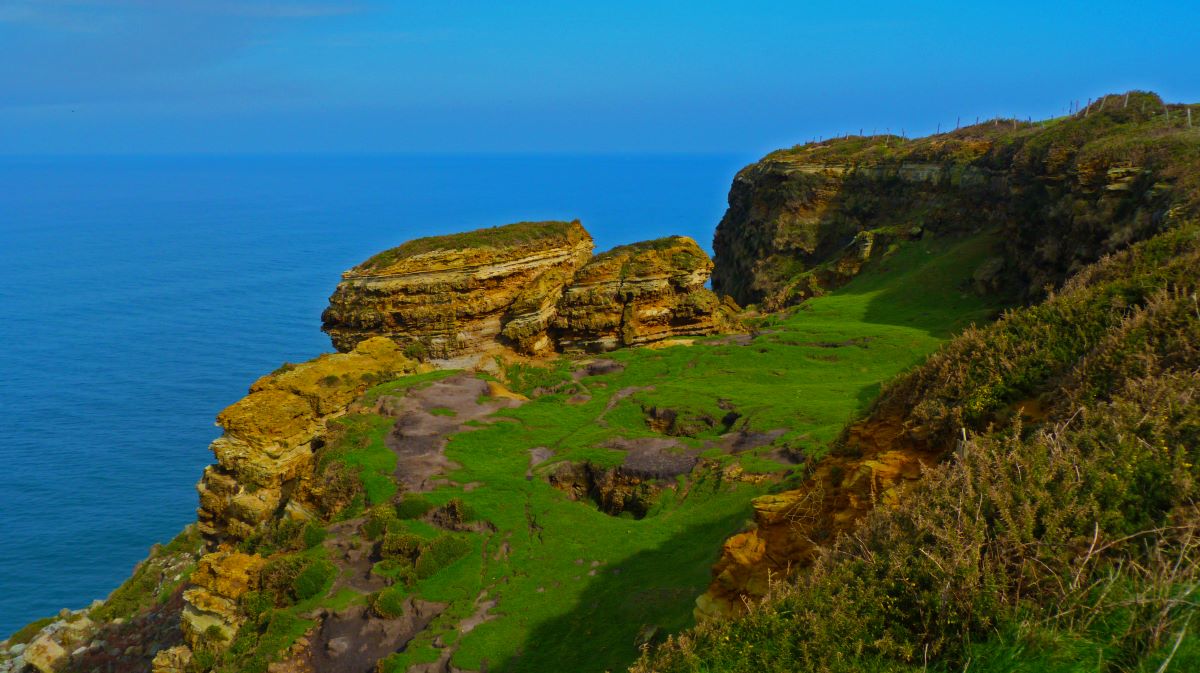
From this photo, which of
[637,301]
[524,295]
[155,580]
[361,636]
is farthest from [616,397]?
Result: [155,580]

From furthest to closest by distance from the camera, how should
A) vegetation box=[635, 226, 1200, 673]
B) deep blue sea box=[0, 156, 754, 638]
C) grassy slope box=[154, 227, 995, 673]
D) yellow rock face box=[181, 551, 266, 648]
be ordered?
deep blue sea box=[0, 156, 754, 638]
yellow rock face box=[181, 551, 266, 648]
grassy slope box=[154, 227, 995, 673]
vegetation box=[635, 226, 1200, 673]

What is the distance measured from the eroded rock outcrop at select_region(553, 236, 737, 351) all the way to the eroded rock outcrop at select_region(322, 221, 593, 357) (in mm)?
1649

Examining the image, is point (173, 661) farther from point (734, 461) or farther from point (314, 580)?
point (734, 461)

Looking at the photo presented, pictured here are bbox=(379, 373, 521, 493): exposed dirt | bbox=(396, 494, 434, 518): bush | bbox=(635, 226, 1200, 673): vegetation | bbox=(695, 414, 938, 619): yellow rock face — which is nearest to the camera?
bbox=(635, 226, 1200, 673): vegetation

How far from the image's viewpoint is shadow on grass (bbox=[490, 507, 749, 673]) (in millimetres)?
15336

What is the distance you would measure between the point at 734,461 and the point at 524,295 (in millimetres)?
18710

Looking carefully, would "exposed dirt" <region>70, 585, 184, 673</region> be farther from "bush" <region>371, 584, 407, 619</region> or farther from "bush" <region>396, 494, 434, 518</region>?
"bush" <region>371, 584, 407, 619</region>

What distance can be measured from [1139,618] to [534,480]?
64.5 ft

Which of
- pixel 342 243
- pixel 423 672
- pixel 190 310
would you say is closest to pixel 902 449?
pixel 423 672

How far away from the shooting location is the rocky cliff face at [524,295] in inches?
1436

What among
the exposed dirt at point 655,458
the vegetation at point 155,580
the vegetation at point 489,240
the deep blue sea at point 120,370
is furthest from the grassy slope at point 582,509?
the deep blue sea at point 120,370

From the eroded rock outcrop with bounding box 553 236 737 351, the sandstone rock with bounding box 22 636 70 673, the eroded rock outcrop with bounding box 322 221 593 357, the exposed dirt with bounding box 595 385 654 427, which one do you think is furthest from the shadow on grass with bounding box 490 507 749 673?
the eroded rock outcrop with bounding box 553 236 737 351

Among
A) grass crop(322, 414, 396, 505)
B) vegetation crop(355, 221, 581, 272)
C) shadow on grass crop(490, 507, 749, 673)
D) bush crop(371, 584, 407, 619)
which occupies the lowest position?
shadow on grass crop(490, 507, 749, 673)

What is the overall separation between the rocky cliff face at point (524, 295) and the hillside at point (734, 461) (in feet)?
0.59
